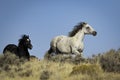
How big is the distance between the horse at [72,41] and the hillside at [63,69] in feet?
9.82

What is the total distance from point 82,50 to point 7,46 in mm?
5049

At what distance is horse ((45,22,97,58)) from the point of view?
102 feet

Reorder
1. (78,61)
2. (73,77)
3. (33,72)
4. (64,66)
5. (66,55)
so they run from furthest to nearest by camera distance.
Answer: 1. (66,55)
2. (78,61)
3. (64,66)
4. (33,72)
5. (73,77)

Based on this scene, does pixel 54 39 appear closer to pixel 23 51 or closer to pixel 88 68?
pixel 23 51

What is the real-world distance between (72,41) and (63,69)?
7242mm

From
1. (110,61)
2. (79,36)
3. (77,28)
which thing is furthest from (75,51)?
(110,61)

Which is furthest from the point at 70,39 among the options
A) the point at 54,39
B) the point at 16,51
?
the point at 16,51

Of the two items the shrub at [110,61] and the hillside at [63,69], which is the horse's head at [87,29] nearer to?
the hillside at [63,69]

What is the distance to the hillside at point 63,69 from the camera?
20844 mm

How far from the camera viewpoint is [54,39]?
32.1 metres

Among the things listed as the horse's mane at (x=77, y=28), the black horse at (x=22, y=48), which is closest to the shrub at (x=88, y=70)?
A: the black horse at (x=22, y=48)

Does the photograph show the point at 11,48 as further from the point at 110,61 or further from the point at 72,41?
the point at 110,61

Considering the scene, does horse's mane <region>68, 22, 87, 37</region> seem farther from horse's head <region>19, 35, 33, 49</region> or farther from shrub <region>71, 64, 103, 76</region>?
shrub <region>71, 64, 103, 76</region>

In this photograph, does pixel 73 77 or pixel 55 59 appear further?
pixel 55 59
